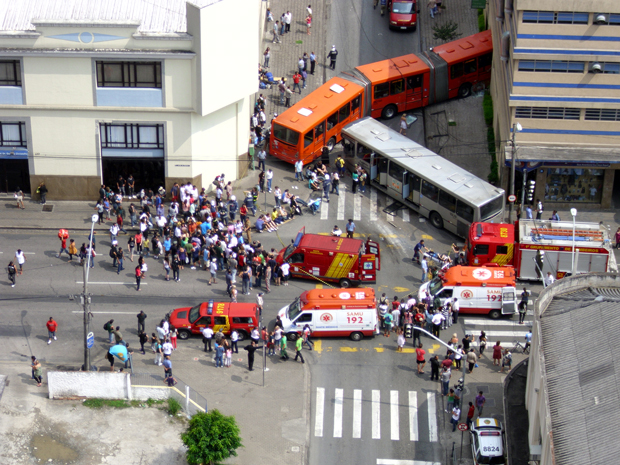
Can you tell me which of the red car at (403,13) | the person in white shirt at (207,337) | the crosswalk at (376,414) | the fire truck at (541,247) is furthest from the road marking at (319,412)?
the red car at (403,13)

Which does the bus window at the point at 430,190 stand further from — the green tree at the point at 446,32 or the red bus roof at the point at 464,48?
the green tree at the point at 446,32

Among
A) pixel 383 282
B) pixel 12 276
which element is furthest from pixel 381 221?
pixel 12 276

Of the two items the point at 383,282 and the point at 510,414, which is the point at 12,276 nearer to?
the point at 383,282

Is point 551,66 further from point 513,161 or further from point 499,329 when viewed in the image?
point 499,329

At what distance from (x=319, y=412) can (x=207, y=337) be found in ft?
21.9

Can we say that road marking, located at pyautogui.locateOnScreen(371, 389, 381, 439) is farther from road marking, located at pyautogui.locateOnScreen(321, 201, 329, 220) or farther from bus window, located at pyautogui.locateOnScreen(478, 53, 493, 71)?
bus window, located at pyautogui.locateOnScreen(478, 53, 493, 71)

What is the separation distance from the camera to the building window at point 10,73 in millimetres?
57031

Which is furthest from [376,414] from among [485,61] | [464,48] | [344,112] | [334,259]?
[485,61]

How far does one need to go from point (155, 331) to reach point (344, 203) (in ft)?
53.9

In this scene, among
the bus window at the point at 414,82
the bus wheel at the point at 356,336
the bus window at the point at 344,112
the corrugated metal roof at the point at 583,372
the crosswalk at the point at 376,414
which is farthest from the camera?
the bus window at the point at 414,82

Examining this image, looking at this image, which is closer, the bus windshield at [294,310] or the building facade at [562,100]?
the bus windshield at [294,310]

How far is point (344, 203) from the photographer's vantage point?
196 feet

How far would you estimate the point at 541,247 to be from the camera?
51219 millimetres

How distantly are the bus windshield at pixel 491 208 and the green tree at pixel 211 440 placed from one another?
2068 centimetres
